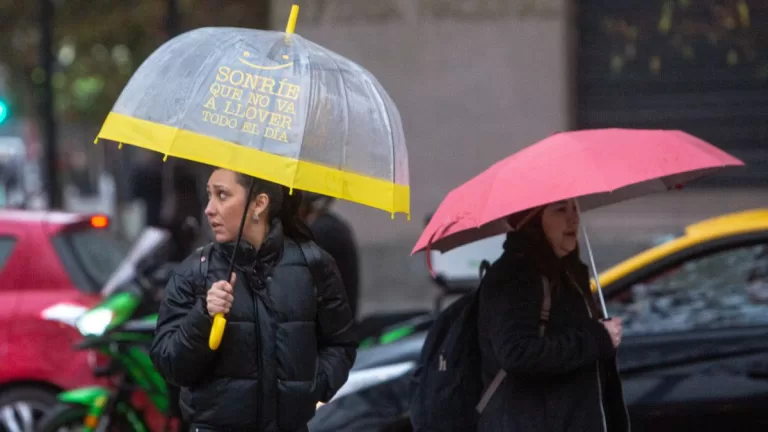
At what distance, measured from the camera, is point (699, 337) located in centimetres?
509

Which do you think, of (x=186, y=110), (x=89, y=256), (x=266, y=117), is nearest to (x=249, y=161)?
(x=266, y=117)

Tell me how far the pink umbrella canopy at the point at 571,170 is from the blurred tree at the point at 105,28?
10851mm

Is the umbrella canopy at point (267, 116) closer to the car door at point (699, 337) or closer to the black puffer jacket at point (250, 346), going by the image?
the black puffer jacket at point (250, 346)

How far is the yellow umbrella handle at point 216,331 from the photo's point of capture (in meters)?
3.32

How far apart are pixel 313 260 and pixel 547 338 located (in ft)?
2.49

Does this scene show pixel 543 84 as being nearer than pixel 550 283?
No

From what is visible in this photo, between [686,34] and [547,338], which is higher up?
[686,34]

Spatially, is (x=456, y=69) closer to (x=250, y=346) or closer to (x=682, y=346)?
(x=682, y=346)

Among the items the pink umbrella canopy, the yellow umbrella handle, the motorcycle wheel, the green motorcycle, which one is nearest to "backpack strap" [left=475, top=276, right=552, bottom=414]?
the pink umbrella canopy

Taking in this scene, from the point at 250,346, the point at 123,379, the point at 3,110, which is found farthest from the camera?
the point at 3,110

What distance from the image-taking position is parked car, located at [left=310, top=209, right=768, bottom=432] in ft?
15.8

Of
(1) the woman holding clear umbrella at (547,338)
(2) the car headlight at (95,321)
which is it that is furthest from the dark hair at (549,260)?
(2) the car headlight at (95,321)

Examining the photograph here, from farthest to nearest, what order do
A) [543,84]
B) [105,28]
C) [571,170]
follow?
[105,28] → [543,84] → [571,170]

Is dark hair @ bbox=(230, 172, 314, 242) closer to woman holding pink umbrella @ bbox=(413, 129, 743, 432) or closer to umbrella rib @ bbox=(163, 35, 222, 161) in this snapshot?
umbrella rib @ bbox=(163, 35, 222, 161)
